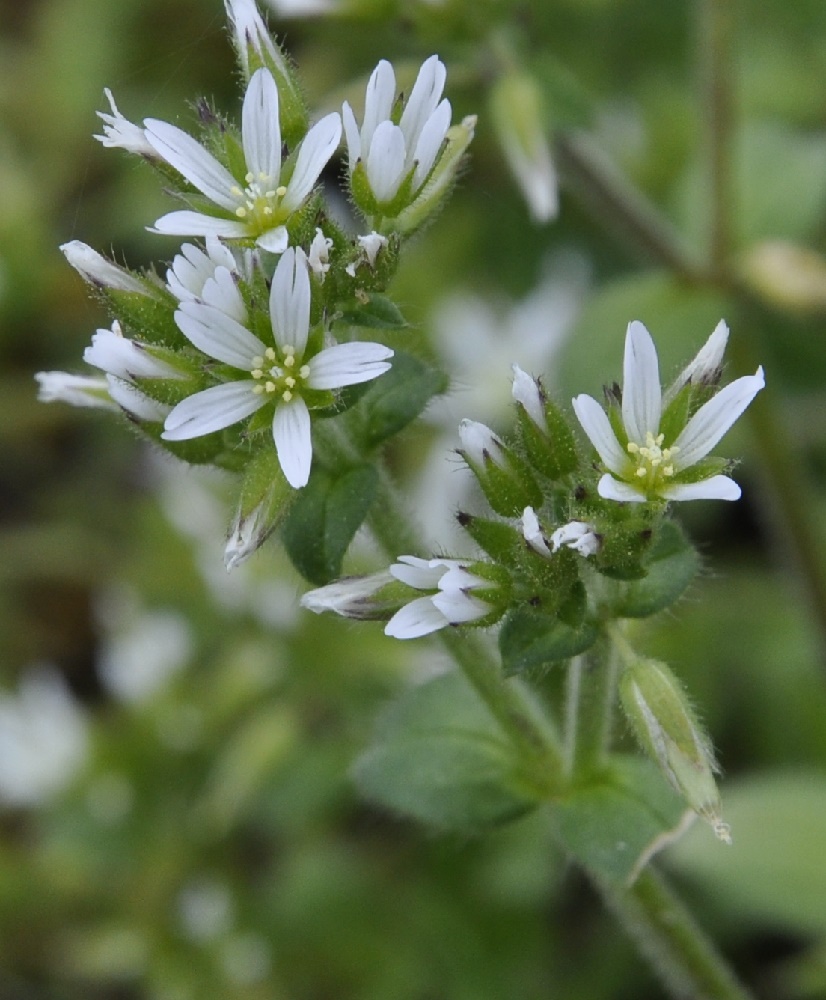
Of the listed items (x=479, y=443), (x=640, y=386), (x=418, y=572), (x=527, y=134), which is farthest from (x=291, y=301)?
(x=527, y=134)

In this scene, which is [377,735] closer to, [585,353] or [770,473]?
[585,353]

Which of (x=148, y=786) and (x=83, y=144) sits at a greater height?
(x=83, y=144)

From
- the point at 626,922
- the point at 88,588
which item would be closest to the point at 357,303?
the point at 626,922

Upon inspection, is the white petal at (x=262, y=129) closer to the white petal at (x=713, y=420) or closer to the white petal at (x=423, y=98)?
the white petal at (x=423, y=98)

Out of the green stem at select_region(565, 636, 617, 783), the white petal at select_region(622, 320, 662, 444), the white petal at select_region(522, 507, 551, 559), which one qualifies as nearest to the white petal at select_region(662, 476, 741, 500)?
the white petal at select_region(622, 320, 662, 444)

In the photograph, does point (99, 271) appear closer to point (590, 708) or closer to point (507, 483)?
point (507, 483)

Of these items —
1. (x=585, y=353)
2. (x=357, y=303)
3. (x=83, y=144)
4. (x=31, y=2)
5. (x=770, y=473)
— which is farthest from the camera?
(x=31, y=2)
